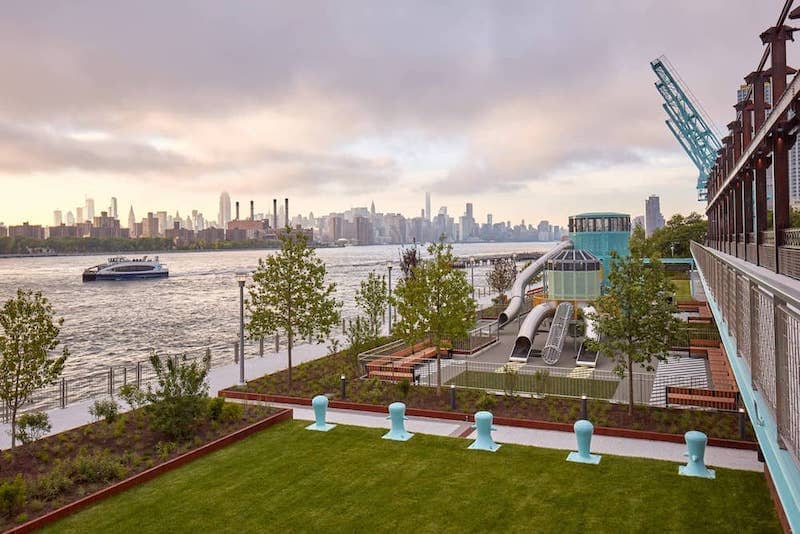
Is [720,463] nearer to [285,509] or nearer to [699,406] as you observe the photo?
[699,406]

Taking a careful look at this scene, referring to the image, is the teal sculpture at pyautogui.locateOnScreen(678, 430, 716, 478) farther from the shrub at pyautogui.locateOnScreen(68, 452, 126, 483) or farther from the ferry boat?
the ferry boat

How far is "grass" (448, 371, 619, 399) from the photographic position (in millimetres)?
20766

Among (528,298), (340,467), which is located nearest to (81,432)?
(340,467)

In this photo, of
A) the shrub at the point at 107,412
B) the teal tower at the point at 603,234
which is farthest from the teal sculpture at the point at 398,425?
the teal tower at the point at 603,234

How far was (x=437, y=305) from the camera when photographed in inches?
868

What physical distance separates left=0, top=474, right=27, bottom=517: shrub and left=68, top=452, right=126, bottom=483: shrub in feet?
4.75

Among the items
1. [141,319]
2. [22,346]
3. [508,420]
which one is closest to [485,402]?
[508,420]

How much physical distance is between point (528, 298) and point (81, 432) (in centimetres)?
3933

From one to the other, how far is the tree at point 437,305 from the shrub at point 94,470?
10.7 metres

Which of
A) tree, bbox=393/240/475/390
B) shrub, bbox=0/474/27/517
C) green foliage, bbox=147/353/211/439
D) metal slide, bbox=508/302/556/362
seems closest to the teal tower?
metal slide, bbox=508/302/556/362

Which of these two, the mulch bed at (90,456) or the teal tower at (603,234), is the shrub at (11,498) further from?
the teal tower at (603,234)

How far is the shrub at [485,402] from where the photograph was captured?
18.5 meters

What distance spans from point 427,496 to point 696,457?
6.17 metres

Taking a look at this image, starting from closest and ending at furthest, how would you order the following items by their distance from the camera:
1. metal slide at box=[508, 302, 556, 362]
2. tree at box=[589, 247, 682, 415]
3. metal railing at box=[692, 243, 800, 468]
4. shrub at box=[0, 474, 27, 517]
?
metal railing at box=[692, 243, 800, 468], shrub at box=[0, 474, 27, 517], tree at box=[589, 247, 682, 415], metal slide at box=[508, 302, 556, 362]
